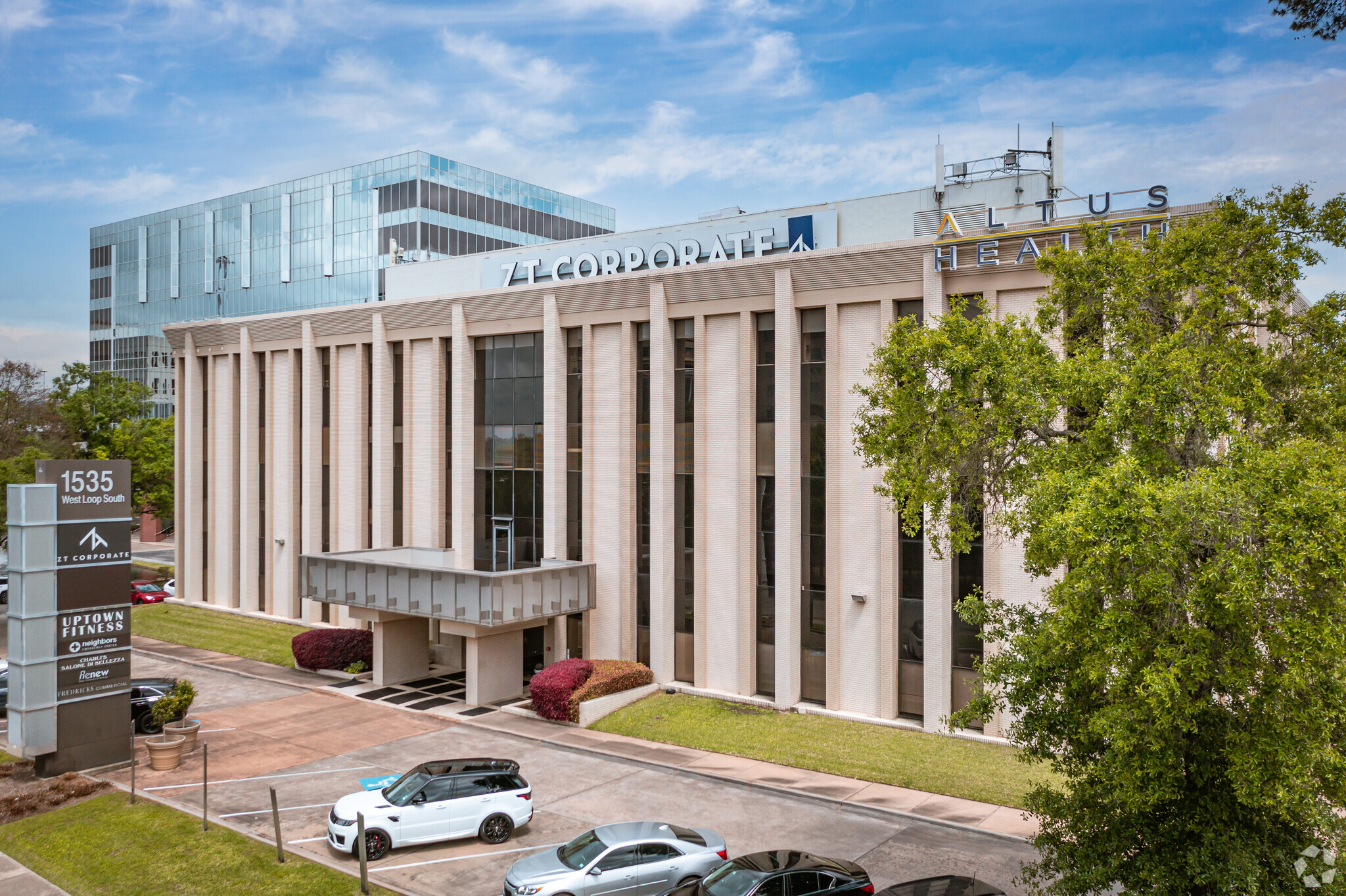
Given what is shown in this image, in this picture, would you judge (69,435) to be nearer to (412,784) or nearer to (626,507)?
(626,507)

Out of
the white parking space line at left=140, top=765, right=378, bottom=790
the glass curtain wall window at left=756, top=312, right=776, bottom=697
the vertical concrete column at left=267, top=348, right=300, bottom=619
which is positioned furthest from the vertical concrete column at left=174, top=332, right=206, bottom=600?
the glass curtain wall window at left=756, top=312, right=776, bottom=697

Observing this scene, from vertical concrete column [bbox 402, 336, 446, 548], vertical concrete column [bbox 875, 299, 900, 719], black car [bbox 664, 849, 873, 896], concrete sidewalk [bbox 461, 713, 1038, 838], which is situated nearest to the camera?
black car [bbox 664, 849, 873, 896]

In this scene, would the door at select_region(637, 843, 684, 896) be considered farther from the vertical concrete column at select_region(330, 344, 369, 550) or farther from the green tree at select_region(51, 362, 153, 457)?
the green tree at select_region(51, 362, 153, 457)

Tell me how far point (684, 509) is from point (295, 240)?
259ft

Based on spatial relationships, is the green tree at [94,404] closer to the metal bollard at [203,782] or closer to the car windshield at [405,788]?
the metal bollard at [203,782]

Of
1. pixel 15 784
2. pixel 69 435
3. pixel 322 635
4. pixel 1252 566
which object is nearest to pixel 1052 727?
pixel 1252 566

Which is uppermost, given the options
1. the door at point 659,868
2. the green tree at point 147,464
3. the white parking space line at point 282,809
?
the green tree at point 147,464

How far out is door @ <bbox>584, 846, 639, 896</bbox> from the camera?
53.9ft

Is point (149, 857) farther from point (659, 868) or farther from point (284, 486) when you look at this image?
point (284, 486)

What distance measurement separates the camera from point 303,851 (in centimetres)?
1922

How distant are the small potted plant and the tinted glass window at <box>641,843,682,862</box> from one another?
52.7 feet

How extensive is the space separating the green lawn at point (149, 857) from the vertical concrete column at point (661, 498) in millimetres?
15201

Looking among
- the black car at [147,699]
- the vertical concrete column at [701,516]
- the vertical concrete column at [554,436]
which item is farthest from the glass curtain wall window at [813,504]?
the black car at [147,699]

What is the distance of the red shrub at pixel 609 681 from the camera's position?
97.5 ft
